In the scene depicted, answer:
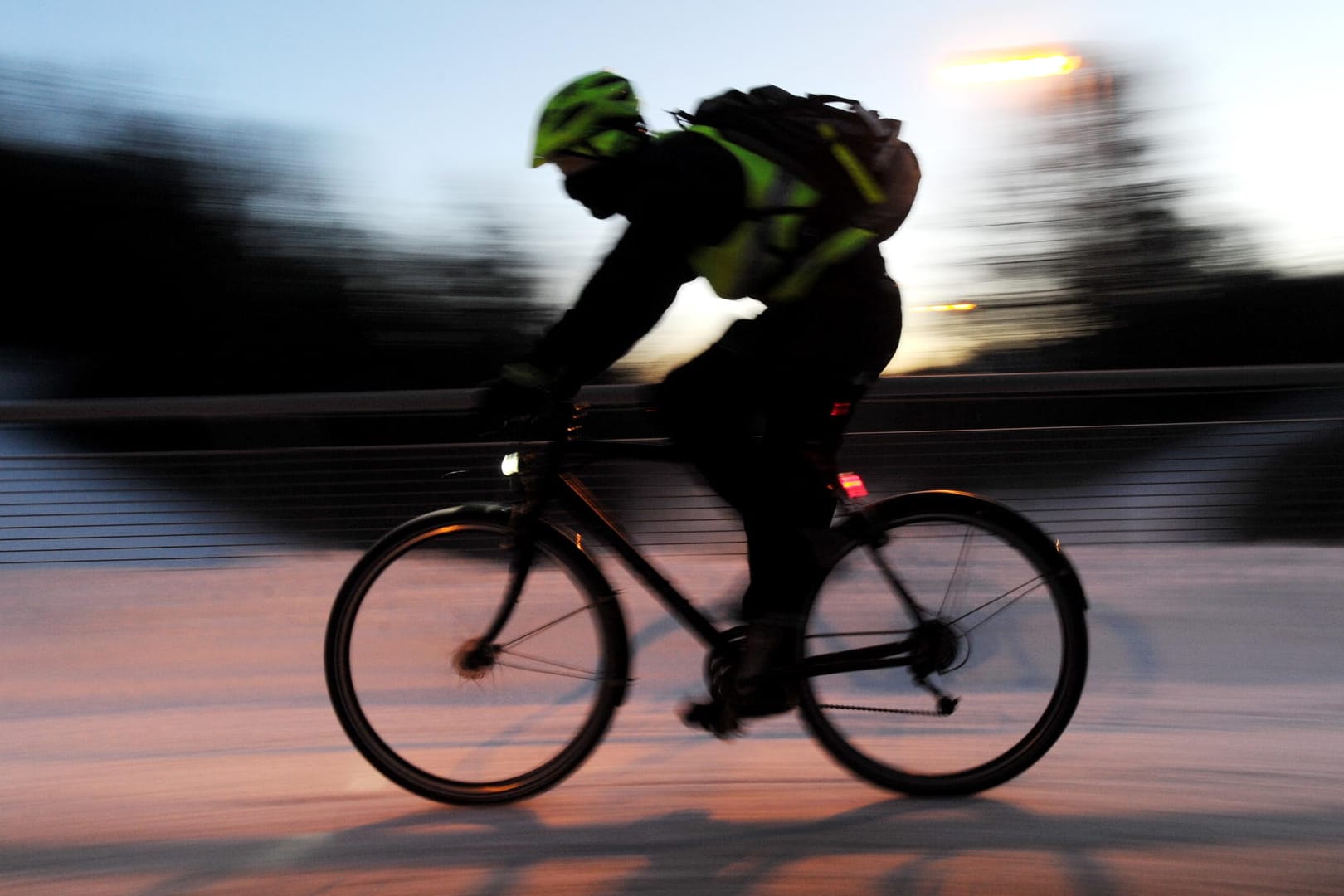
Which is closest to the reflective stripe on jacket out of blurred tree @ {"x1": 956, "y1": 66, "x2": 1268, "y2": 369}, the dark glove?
the dark glove

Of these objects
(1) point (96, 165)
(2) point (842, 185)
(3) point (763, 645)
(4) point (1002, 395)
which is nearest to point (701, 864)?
(3) point (763, 645)

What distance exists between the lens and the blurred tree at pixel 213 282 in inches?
346

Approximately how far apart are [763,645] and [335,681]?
3.52ft

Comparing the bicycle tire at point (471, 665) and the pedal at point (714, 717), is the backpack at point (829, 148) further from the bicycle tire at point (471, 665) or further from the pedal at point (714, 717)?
the pedal at point (714, 717)

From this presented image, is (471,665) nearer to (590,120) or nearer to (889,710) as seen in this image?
(889,710)

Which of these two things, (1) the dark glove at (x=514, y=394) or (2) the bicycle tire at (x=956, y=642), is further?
(2) the bicycle tire at (x=956, y=642)

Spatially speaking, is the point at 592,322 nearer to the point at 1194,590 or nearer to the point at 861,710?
the point at 861,710

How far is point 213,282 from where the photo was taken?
10234mm

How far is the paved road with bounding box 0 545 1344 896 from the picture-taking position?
112 inches

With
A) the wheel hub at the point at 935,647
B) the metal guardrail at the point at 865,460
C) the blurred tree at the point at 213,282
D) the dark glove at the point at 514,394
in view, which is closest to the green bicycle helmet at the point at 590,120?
the dark glove at the point at 514,394

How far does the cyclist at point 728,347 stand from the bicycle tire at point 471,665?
33 centimetres

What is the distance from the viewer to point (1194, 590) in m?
5.03

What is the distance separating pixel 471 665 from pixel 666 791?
589 mm

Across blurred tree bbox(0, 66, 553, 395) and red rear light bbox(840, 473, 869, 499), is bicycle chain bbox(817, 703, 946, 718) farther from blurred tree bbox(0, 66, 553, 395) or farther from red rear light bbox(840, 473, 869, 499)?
blurred tree bbox(0, 66, 553, 395)
